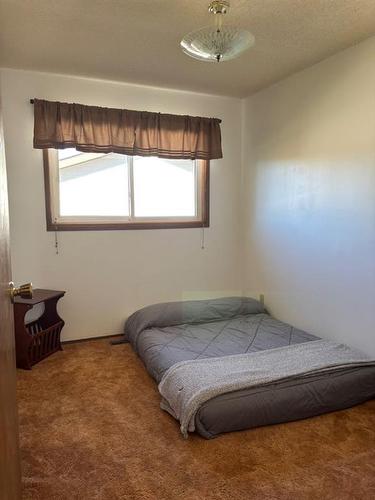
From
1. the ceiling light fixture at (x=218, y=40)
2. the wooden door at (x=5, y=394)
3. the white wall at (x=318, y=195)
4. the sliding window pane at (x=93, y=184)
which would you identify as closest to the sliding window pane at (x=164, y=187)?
the sliding window pane at (x=93, y=184)

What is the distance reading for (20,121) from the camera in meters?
3.07

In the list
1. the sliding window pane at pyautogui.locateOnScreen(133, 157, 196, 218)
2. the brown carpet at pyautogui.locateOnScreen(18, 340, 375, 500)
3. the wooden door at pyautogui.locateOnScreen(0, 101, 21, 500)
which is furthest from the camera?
the sliding window pane at pyautogui.locateOnScreen(133, 157, 196, 218)

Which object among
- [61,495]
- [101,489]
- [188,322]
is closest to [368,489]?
[101,489]

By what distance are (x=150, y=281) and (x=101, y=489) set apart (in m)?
2.18

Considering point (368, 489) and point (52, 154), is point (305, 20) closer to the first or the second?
point (52, 154)

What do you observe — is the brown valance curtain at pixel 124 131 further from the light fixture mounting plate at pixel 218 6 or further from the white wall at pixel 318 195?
the light fixture mounting plate at pixel 218 6

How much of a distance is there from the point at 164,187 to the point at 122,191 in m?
0.43

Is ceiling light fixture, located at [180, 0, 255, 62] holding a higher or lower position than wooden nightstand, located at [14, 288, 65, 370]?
higher

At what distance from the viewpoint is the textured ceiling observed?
207 centimetres

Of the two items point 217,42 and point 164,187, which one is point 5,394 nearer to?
point 217,42

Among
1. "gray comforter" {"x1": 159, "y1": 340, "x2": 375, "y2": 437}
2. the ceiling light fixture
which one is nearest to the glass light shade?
the ceiling light fixture

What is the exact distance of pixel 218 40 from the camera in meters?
1.94

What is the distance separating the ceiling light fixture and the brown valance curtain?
1.40 metres

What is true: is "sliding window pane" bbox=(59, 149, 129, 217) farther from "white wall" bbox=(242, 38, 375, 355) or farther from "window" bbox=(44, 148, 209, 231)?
"white wall" bbox=(242, 38, 375, 355)
